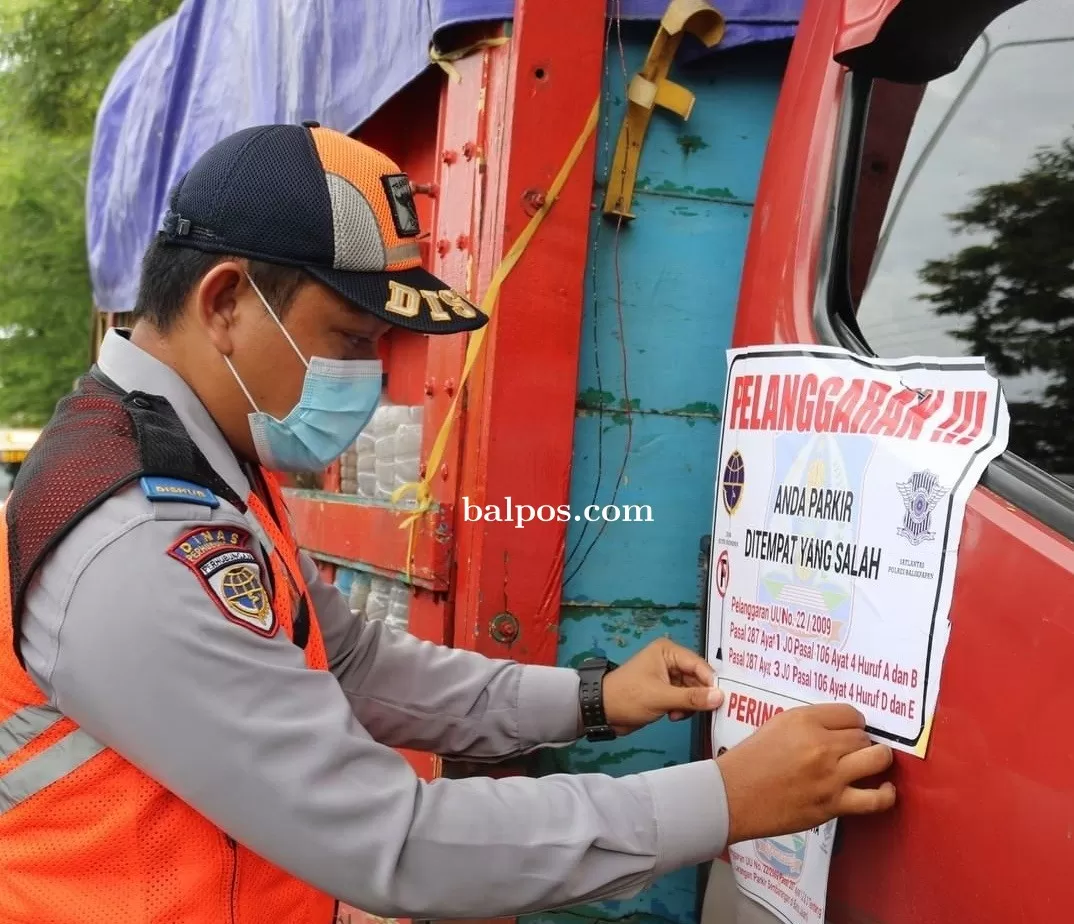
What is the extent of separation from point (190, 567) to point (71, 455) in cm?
20

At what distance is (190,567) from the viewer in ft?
3.81

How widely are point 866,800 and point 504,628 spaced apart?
723 millimetres

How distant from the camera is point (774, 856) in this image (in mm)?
1397

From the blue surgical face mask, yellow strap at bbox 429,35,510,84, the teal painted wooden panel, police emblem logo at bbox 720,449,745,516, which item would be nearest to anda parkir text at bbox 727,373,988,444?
police emblem logo at bbox 720,449,745,516

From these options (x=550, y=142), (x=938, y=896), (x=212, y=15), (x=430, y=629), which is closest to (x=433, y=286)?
(x=550, y=142)

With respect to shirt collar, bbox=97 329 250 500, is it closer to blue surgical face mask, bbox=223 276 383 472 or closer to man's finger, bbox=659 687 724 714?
blue surgical face mask, bbox=223 276 383 472

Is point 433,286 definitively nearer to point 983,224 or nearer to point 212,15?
point 983,224

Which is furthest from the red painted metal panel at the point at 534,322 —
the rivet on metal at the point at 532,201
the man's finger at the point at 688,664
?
the man's finger at the point at 688,664

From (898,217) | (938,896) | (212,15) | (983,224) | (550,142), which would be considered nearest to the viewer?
(938,896)

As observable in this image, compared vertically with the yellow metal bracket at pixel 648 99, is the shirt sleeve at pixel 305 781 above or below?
below

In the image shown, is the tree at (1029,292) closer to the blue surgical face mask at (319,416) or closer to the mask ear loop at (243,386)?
the blue surgical face mask at (319,416)

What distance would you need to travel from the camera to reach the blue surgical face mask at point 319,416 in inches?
56.5

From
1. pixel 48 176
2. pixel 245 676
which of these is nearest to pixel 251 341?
pixel 245 676

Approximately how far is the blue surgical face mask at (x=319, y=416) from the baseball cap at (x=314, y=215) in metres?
0.11
